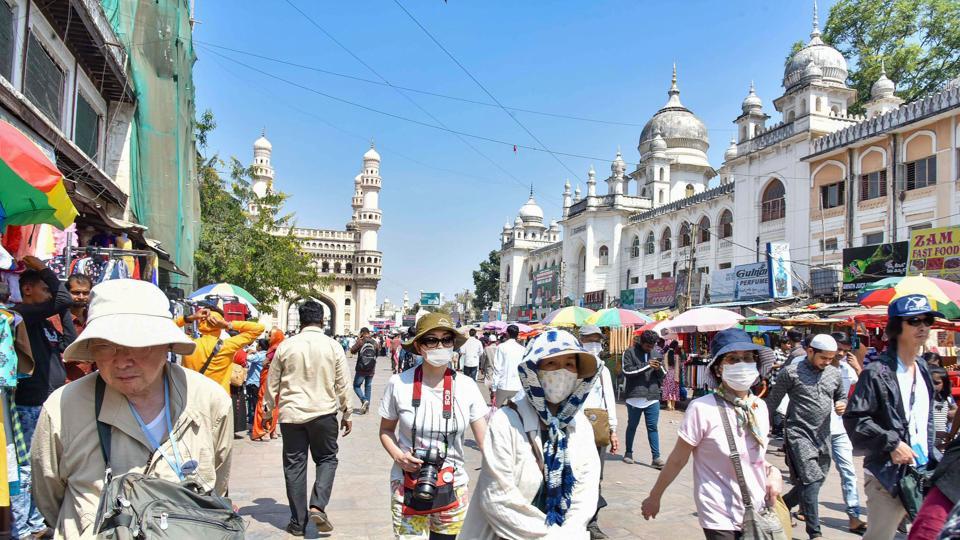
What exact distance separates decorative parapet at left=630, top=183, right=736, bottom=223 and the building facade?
36442 millimetres

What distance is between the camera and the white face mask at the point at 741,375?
318 cm

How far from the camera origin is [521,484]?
8.46ft

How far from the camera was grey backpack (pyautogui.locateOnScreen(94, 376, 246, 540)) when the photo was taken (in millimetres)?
1771

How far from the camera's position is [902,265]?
18281 mm

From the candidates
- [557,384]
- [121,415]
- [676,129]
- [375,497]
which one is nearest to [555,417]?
[557,384]

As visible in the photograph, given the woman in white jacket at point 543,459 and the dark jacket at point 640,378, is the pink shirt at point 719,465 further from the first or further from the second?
the dark jacket at point 640,378

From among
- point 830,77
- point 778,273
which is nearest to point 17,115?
point 778,273

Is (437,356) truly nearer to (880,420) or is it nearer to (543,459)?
(543,459)

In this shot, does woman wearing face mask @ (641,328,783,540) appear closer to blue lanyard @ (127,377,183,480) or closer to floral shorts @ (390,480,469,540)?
floral shorts @ (390,480,469,540)

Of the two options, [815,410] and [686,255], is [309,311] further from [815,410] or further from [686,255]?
[686,255]

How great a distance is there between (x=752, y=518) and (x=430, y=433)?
1.58 metres

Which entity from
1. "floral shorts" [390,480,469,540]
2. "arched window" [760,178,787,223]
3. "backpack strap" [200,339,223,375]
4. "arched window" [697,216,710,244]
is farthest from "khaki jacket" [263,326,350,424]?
"arched window" [697,216,710,244]

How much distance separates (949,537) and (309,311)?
4433 mm

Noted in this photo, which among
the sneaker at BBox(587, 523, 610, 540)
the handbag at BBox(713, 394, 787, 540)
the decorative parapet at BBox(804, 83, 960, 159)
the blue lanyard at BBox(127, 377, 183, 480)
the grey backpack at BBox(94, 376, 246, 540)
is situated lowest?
the sneaker at BBox(587, 523, 610, 540)
